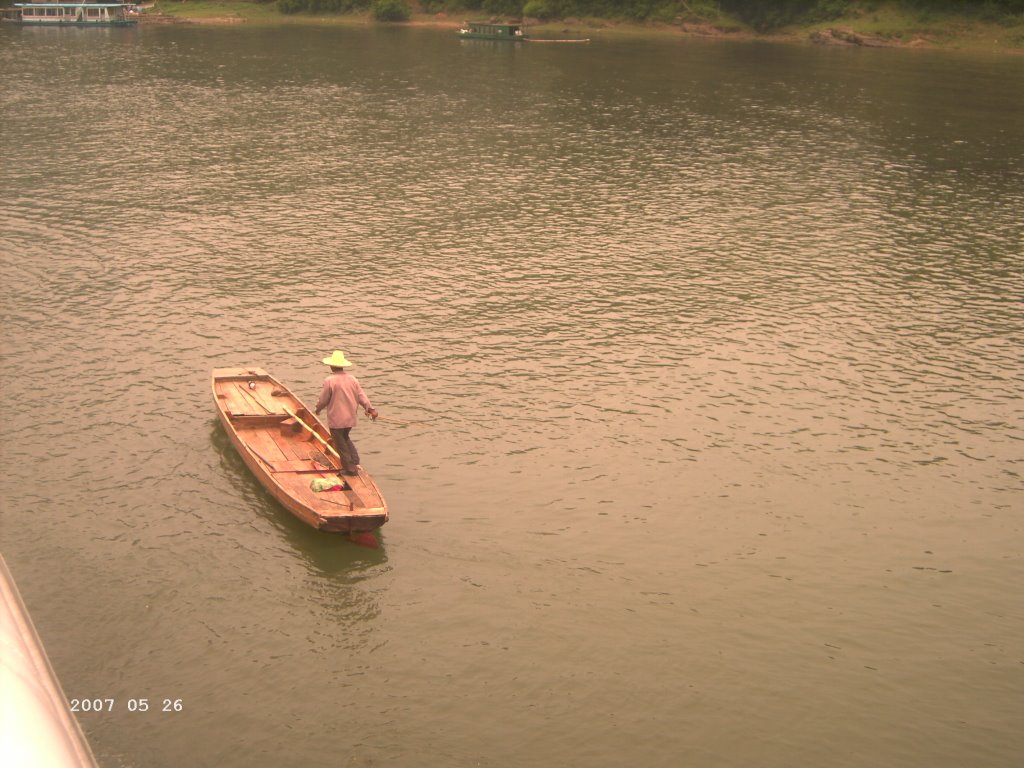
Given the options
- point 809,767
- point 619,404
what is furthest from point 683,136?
point 809,767

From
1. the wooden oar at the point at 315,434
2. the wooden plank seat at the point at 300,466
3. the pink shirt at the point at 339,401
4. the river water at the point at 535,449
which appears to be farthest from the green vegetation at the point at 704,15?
the wooden plank seat at the point at 300,466

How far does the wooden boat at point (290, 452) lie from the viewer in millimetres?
21750

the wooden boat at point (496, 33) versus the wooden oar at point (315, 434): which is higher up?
the wooden boat at point (496, 33)

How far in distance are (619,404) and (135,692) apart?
51.3 ft

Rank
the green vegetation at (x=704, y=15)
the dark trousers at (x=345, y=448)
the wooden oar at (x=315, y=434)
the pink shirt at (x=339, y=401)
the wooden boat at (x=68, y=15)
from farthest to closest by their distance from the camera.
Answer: the wooden boat at (x=68, y=15) < the green vegetation at (x=704, y=15) < the wooden oar at (x=315, y=434) < the dark trousers at (x=345, y=448) < the pink shirt at (x=339, y=401)

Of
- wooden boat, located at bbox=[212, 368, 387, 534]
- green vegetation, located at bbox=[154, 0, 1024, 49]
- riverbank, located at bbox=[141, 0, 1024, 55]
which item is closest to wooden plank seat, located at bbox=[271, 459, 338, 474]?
wooden boat, located at bbox=[212, 368, 387, 534]

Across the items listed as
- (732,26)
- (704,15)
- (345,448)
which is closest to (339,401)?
(345,448)

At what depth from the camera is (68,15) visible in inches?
4929

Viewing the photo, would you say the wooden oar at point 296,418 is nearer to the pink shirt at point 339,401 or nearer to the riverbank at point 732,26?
the pink shirt at point 339,401

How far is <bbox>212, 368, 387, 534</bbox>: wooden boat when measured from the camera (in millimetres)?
21750

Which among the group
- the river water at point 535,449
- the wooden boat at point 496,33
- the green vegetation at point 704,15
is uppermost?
the green vegetation at point 704,15

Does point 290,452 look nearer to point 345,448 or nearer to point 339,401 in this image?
point 345,448

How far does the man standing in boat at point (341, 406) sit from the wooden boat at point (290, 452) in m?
0.41

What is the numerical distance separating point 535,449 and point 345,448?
587 centimetres
